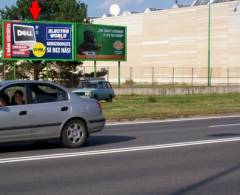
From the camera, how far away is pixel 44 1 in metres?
57.7

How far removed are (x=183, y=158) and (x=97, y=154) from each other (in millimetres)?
1844

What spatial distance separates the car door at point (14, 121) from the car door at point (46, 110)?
144mm

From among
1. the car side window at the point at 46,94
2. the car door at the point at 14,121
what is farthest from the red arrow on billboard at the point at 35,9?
the car door at the point at 14,121

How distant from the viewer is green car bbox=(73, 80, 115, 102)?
3819cm

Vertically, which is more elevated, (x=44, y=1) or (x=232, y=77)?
(x=44, y=1)

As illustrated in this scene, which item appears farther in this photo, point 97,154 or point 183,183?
point 97,154

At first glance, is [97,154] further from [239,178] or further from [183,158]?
[239,178]

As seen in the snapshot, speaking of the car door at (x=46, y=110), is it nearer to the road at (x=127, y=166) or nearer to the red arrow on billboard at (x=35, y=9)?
the road at (x=127, y=166)

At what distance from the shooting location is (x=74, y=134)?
13.8 metres

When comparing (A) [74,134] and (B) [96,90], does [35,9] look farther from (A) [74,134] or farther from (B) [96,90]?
(A) [74,134]

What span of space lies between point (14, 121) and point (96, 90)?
2581 cm

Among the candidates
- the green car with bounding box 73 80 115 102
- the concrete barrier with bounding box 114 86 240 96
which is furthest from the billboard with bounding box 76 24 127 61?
the green car with bounding box 73 80 115 102

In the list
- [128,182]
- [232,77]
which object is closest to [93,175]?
[128,182]

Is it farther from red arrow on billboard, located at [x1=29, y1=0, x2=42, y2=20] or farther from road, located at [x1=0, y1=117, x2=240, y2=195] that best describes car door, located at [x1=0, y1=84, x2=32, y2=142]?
red arrow on billboard, located at [x1=29, y1=0, x2=42, y2=20]
